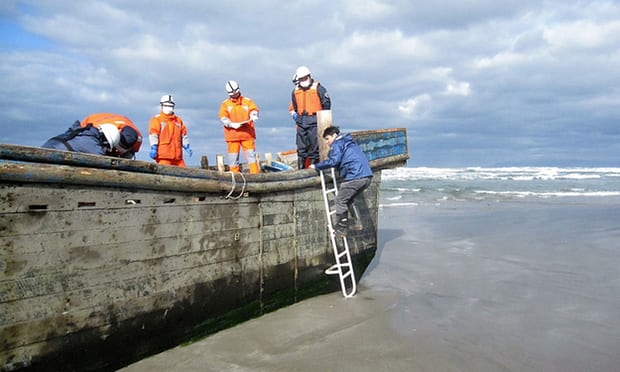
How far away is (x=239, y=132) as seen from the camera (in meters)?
8.30

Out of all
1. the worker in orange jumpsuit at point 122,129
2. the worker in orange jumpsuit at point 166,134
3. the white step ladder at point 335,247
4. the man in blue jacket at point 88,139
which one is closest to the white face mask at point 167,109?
the worker in orange jumpsuit at point 166,134

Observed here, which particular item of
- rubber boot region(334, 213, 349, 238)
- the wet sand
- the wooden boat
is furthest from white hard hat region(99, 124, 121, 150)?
rubber boot region(334, 213, 349, 238)

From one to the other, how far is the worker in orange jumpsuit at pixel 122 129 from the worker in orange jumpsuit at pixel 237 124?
274cm

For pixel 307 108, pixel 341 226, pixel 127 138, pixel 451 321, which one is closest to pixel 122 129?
pixel 127 138

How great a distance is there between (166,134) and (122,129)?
6.84 ft

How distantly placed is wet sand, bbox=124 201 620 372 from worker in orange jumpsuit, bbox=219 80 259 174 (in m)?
2.95

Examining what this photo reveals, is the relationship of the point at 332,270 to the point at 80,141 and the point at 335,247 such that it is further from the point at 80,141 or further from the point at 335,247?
the point at 80,141

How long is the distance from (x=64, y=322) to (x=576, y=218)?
16435 millimetres

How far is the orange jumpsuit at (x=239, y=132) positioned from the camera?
26.8ft

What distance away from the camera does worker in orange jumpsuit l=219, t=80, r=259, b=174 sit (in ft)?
26.7

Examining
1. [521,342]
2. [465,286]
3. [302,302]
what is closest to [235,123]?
[302,302]

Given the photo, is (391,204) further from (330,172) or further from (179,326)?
(179,326)

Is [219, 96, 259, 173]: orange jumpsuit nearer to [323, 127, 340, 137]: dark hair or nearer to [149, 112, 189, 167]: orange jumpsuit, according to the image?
[149, 112, 189, 167]: orange jumpsuit

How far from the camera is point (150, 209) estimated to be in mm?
4562
